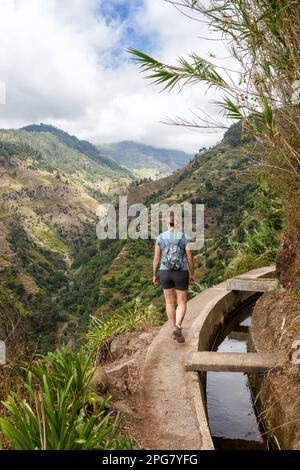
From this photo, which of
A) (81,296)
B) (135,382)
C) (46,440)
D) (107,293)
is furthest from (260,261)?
(81,296)

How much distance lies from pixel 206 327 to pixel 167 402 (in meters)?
3.02

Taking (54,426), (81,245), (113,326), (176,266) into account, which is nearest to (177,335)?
(176,266)

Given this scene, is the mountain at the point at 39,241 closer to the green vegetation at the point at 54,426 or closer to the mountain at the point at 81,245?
the mountain at the point at 81,245

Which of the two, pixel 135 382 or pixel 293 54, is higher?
pixel 293 54

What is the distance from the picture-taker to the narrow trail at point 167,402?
164 inches

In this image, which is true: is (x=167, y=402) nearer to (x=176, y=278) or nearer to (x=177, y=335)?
(x=177, y=335)

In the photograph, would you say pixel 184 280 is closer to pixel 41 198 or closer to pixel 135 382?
pixel 135 382

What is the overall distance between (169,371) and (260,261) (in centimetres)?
886

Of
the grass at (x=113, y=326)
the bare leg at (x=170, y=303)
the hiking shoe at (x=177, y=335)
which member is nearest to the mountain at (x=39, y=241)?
the grass at (x=113, y=326)

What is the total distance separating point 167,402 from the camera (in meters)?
4.86

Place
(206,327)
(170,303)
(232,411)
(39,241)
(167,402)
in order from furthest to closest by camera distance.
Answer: (39,241)
(206,327)
(232,411)
(170,303)
(167,402)

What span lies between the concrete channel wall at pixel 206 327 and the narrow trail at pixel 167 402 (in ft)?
0.16

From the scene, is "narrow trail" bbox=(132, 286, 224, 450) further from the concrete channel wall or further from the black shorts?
the black shorts

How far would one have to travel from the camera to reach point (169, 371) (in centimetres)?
560
